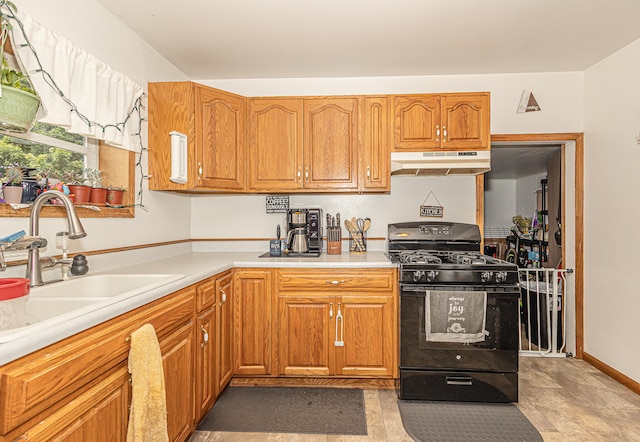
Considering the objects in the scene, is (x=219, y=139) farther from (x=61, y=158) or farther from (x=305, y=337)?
(x=305, y=337)

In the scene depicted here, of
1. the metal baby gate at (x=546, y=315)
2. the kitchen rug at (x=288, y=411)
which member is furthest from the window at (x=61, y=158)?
the metal baby gate at (x=546, y=315)

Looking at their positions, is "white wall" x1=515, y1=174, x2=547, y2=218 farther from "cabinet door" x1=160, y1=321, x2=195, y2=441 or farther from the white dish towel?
"cabinet door" x1=160, y1=321, x2=195, y2=441

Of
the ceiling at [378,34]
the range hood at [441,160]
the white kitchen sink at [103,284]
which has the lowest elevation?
the white kitchen sink at [103,284]

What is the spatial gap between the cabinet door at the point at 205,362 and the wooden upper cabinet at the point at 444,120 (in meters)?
1.89

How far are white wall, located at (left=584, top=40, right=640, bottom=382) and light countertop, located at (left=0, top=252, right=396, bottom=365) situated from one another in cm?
170

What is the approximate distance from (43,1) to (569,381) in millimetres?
3934

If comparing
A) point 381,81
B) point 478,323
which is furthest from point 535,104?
point 478,323

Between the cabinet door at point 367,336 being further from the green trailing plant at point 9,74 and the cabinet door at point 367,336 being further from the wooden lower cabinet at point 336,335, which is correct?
the green trailing plant at point 9,74

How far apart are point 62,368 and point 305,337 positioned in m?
1.65

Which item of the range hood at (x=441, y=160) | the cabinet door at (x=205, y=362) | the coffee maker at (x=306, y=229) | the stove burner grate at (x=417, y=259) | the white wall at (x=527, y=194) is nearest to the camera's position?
the cabinet door at (x=205, y=362)

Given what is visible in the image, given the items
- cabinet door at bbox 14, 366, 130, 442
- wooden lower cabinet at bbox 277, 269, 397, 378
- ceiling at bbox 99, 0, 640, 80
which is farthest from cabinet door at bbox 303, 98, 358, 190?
cabinet door at bbox 14, 366, 130, 442

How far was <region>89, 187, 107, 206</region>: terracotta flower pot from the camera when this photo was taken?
193 cm

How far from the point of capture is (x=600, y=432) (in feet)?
6.50

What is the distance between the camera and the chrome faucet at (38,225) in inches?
53.5
